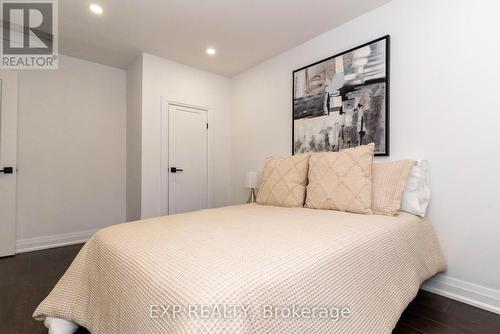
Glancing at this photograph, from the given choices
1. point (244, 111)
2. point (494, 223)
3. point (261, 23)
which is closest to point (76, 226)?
point (244, 111)

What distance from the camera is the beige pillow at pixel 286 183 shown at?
2283 millimetres

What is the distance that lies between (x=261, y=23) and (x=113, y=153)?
2.72m

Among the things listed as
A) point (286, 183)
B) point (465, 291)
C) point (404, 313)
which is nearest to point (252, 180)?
point (286, 183)

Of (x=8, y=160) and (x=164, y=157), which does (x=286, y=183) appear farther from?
(x=8, y=160)

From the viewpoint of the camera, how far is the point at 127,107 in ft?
11.9

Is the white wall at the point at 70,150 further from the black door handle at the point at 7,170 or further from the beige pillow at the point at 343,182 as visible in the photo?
the beige pillow at the point at 343,182

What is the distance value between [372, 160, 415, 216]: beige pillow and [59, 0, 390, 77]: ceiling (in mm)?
1498

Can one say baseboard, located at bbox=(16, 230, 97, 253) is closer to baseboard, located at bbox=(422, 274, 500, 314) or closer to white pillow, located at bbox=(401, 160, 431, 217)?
white pillow, located at bbox=(401, 160, 431, 217)

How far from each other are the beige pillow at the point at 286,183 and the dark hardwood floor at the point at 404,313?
1115 mm

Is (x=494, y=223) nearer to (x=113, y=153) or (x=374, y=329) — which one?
(x=374, y=329)

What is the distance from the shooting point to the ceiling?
7.31ft

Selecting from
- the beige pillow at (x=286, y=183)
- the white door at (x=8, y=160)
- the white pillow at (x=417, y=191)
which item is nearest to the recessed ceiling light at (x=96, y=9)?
the white door at (x=8, y=160)

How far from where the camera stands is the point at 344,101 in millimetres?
2434

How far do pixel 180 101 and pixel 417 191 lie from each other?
2972mm
